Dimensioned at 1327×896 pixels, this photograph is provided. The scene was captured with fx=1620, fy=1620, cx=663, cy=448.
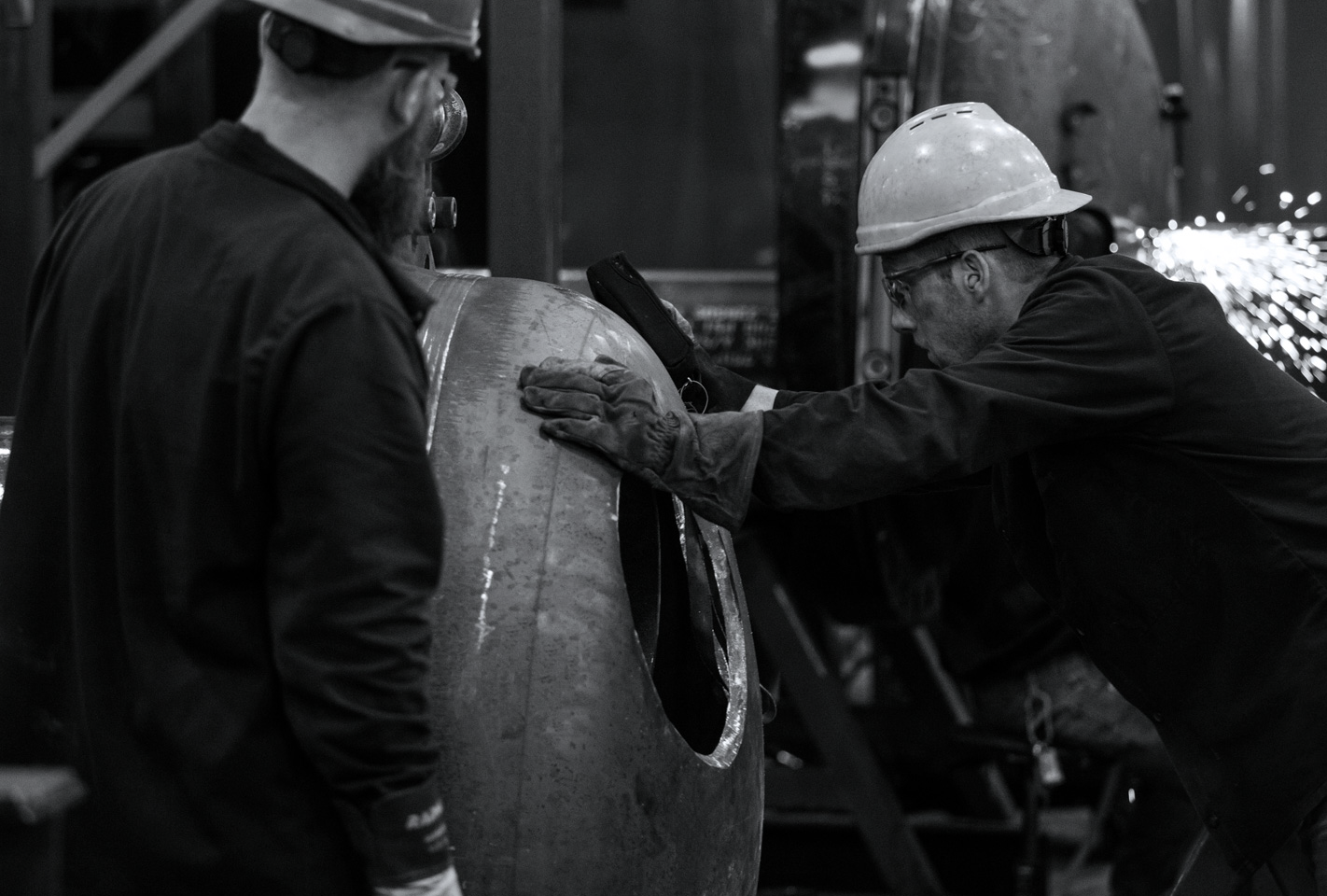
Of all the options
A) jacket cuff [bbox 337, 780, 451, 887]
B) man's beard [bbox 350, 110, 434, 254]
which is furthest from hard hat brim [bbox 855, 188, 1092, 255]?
jacket cuff [bbox 337, 780, 451, 887]

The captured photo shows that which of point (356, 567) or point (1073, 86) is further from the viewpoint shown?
point (1073, 86)

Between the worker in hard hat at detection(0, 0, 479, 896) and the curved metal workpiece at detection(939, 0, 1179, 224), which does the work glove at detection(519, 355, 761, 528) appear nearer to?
the worker in hard hat at detection(0, 0, 479, 896)

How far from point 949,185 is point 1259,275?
8.00 feet

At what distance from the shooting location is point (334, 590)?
1.67m

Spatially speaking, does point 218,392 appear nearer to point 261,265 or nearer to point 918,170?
point 261,265

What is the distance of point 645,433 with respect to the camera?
237 centimetres

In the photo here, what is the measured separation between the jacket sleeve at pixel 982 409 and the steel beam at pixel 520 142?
1315 millimetres

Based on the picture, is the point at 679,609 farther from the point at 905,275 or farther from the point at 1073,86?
the point at 1073,86

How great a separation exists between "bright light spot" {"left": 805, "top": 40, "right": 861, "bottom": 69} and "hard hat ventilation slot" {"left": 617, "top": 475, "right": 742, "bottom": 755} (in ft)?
7.82

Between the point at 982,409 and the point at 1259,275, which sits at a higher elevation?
the point at 1259,275

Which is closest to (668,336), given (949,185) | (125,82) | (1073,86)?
(949,185)

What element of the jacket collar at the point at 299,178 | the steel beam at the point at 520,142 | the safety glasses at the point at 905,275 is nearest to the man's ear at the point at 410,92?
the jacket collar at the point at 299,178

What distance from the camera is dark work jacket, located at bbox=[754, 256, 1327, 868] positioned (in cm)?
267

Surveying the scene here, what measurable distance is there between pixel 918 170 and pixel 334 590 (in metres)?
1.55
